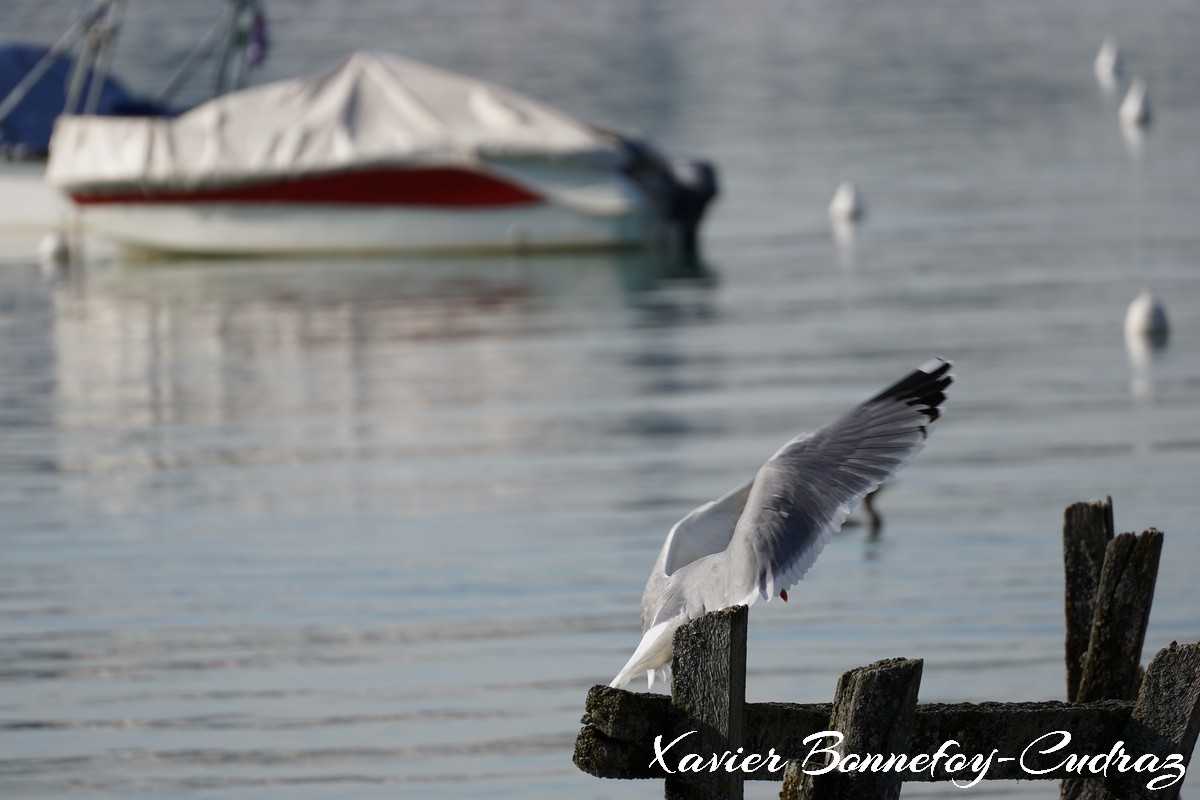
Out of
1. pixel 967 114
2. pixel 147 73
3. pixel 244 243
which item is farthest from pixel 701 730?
pixel 147 73

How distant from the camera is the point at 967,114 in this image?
39594mm

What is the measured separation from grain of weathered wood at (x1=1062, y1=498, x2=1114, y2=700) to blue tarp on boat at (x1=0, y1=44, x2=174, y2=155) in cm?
2304

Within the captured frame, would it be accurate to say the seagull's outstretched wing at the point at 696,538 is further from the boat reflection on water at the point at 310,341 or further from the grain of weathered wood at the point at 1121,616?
the boat reflection on water at the point at 310,341

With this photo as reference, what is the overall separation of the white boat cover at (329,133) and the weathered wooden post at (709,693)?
19.1 metres

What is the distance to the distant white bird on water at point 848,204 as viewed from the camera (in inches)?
1079

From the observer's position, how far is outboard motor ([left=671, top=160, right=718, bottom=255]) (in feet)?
83.7

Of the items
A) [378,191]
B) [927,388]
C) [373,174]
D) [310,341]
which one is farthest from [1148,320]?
[927,388]

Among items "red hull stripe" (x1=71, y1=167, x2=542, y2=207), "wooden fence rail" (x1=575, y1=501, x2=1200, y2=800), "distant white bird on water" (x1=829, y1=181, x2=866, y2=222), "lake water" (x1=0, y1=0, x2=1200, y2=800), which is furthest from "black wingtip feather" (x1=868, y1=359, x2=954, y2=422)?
"distant white bird on water" (x1=829, y1=181, x2=866, y2=222)

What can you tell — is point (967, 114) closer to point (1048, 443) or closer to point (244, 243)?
point (244, 243)

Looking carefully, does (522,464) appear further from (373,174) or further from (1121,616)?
(373,174)

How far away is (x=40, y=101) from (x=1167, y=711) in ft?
89.6

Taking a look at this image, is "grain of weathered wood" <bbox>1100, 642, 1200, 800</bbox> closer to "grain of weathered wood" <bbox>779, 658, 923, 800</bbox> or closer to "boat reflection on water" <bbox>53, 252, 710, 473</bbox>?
"grain of weathered wood" <bbox>779, 658, 923, 800</bbox>

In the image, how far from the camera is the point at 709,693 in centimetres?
542

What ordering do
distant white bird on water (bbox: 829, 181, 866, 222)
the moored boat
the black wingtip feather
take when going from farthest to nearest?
distant white bird on water (bbox: 829, 181, 866, 222) < the moored boat < the black wingtip feather
